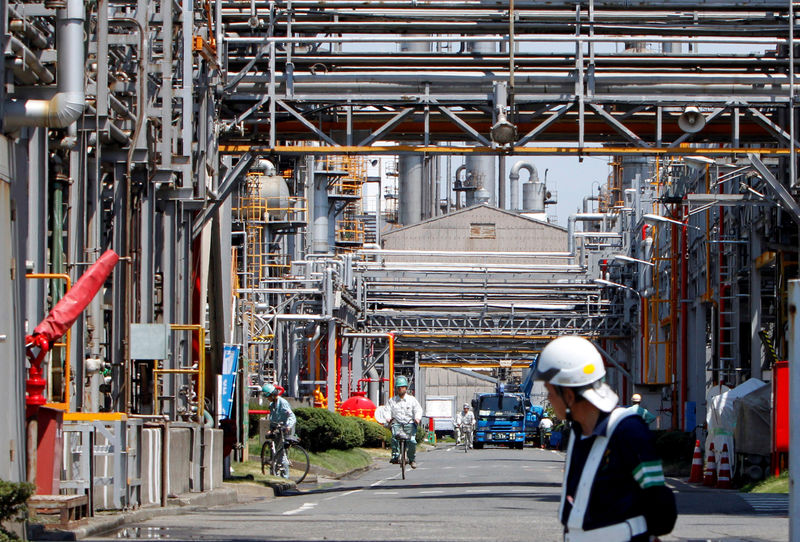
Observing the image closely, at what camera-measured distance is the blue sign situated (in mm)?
24281

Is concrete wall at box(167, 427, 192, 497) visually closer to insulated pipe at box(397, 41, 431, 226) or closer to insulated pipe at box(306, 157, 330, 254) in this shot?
insulated pipe at box(306, 157, 330, 254)

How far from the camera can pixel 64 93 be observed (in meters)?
12.2

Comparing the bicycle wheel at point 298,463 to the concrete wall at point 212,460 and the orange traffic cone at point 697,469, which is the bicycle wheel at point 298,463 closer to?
the concrete wall at point 212,460

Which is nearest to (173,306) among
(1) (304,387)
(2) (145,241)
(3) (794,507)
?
(2) (145,241)

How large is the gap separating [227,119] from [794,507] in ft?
54.7

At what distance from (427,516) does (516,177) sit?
78158 millimetres

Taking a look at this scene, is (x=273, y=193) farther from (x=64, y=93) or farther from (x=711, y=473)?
(x=64, y=93)

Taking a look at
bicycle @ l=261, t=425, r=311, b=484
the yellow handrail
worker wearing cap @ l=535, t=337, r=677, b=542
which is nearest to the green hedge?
bicycle @ l=261, t=425, r=311, b=484

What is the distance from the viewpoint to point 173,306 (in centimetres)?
2155

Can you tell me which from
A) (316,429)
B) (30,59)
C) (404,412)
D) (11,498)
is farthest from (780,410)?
(316,429)

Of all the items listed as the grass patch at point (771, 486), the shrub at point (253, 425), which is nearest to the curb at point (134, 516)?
the grass patch at point (771, 486)

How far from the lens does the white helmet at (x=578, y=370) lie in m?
5.46

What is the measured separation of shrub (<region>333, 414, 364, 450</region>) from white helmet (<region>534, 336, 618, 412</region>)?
27868mm

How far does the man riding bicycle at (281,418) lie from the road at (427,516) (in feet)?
3.47
